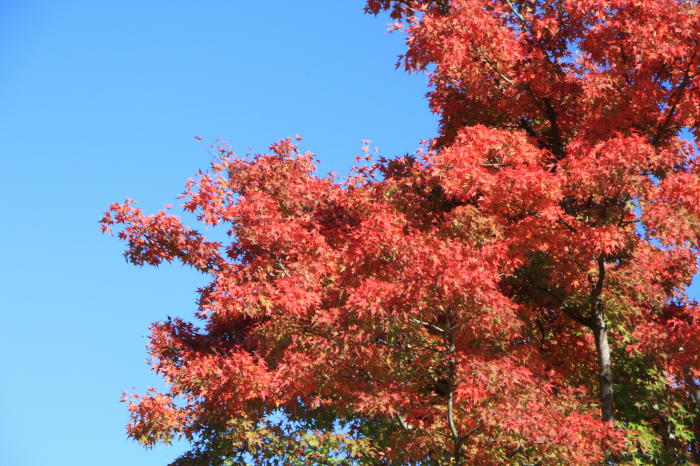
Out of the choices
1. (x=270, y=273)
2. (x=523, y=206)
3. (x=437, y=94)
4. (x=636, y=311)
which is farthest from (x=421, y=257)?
(x=437, y=94)

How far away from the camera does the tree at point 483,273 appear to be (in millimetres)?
11211

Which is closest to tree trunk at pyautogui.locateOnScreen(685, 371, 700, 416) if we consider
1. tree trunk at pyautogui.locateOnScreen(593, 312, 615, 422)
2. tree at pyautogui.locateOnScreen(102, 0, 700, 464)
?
tree at pyautogui.locateOnScreen(102, 0, 700, 464)

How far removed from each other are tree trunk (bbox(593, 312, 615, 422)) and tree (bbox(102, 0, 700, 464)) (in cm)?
4

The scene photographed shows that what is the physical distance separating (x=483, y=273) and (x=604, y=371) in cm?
461

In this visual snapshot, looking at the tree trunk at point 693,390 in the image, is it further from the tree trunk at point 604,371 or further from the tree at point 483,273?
the tree trunk at point 604,371

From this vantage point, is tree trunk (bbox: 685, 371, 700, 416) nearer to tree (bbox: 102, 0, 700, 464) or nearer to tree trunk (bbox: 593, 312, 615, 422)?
tree (bbox: 102, 0, 700, 464)

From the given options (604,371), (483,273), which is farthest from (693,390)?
(483,273)

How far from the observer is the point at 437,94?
16.8m

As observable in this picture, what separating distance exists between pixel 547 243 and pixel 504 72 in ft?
13.4

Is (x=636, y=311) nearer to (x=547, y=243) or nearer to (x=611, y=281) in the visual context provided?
(x=611, y=281)

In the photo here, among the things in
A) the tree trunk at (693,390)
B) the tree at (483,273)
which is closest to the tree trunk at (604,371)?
the tree at (483,273)

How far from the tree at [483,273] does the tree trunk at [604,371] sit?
0.04 metres

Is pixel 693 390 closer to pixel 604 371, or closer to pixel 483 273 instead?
pixel 604 371

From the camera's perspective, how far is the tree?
11.2 m
